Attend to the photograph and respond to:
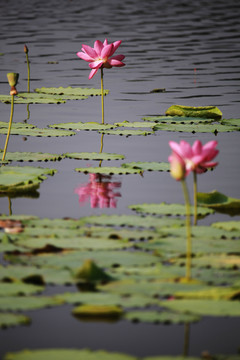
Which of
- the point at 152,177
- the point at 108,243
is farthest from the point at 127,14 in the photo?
the point at 108,243

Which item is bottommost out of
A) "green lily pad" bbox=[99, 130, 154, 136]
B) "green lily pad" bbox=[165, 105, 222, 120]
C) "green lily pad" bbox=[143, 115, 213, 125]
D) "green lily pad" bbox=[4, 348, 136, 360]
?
"green lily pad" bbox=[4, 348, 136, 360]

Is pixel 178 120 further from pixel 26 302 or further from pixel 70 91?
pixel 26 302

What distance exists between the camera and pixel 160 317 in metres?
1.75

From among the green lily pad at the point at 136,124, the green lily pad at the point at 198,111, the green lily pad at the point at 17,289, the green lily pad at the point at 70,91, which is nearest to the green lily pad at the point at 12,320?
the green lily pad at the point at 17,289

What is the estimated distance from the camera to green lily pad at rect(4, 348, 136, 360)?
155 centimetres

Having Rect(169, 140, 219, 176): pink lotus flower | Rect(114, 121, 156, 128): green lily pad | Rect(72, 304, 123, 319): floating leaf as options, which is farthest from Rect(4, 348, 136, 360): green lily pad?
Rect(114, 121, 156, 128): green lily pad

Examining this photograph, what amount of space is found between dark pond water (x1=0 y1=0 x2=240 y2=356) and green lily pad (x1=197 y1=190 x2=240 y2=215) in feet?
0.31

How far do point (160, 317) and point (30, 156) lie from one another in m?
2.24

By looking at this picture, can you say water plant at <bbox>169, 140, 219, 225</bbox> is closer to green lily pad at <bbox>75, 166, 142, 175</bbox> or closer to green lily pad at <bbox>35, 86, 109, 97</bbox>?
green lily pad at <bbox>75, 166, 142, 175</bbox>

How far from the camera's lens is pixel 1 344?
5.72ft

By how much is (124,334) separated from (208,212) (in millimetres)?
1128

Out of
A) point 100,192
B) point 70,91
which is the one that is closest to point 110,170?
point 100,192

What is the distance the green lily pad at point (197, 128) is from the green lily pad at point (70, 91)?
153 cm

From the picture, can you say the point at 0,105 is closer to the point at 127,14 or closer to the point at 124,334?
the point at 124,334
